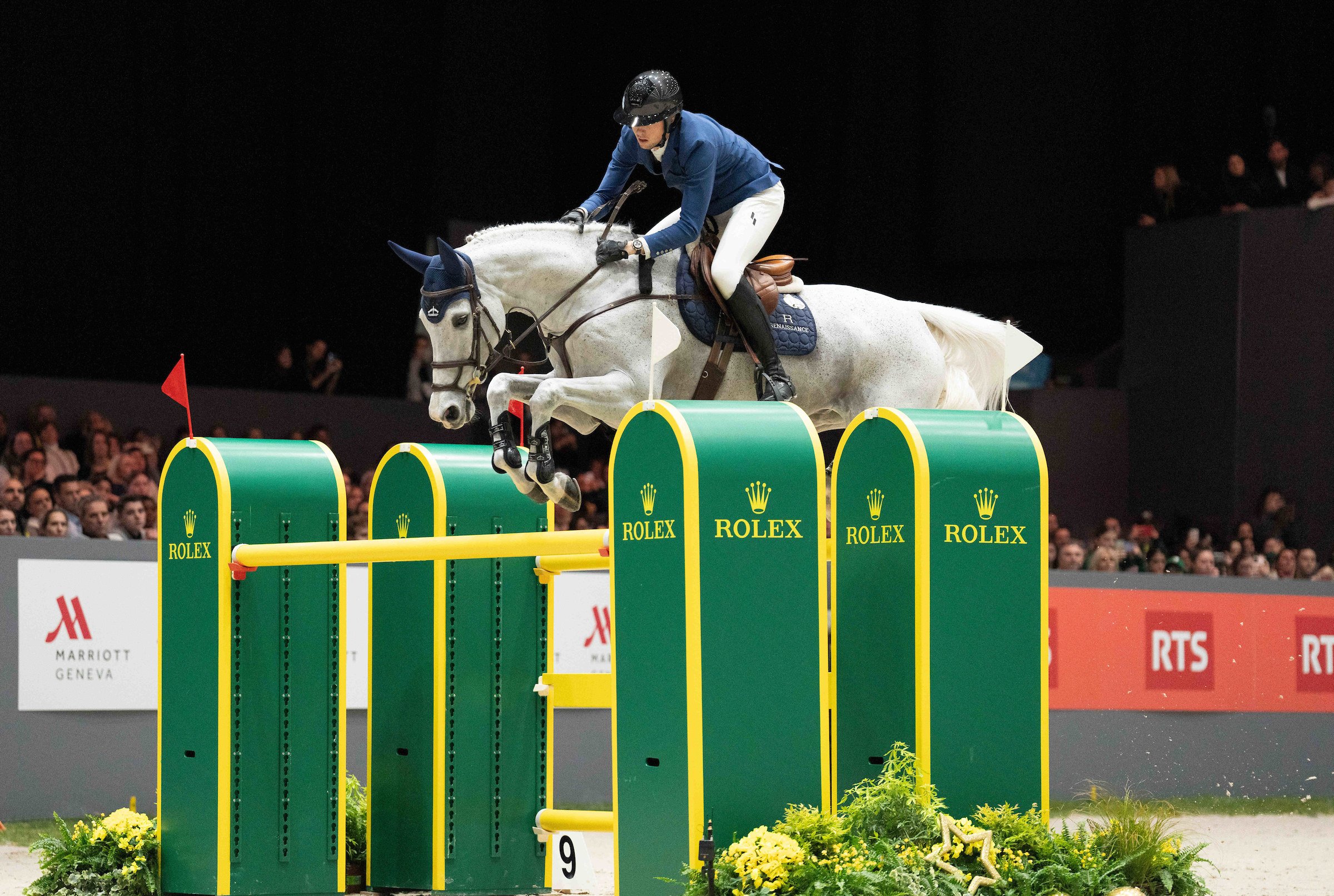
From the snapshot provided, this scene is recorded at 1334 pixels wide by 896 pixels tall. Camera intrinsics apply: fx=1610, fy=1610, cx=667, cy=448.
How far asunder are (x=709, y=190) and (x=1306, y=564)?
8.51 metres

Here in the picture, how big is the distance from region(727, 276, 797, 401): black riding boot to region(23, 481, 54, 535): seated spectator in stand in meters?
4.89

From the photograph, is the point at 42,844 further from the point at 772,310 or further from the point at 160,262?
the point at 160,262

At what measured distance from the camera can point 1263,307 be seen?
13.5m

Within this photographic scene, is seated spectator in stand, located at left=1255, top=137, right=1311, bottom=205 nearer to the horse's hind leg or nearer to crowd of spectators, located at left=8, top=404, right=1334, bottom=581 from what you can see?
crowd of spectators, located at left=8, top=404, right=1334, bottom=581

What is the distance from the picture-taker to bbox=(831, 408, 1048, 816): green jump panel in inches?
173

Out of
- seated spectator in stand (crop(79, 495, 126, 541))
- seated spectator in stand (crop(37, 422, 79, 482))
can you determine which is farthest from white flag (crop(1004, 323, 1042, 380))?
seated spectator in stand (crop(37, 422, 79, 482))

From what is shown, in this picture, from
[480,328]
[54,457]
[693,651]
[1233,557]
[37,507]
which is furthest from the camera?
[1233,557]

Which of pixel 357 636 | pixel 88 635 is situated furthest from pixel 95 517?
pixel 357 636

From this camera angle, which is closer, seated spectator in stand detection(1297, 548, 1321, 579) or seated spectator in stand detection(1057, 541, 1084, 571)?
seated spectator in stand detection(1057, 541, 1084, 571)

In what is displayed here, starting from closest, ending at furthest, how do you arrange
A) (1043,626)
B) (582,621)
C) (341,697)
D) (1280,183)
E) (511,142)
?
(1043,626) → (341,697) → (582,621) → (1280,183) → (511,142)

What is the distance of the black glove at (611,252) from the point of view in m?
5.59

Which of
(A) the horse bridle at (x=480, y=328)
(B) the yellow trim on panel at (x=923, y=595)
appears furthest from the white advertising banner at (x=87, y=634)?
(B) the yellow trim on panel at (x=923, y=595)

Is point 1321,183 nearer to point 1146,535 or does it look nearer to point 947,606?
point 1146,535

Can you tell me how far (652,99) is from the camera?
5.34 meters
